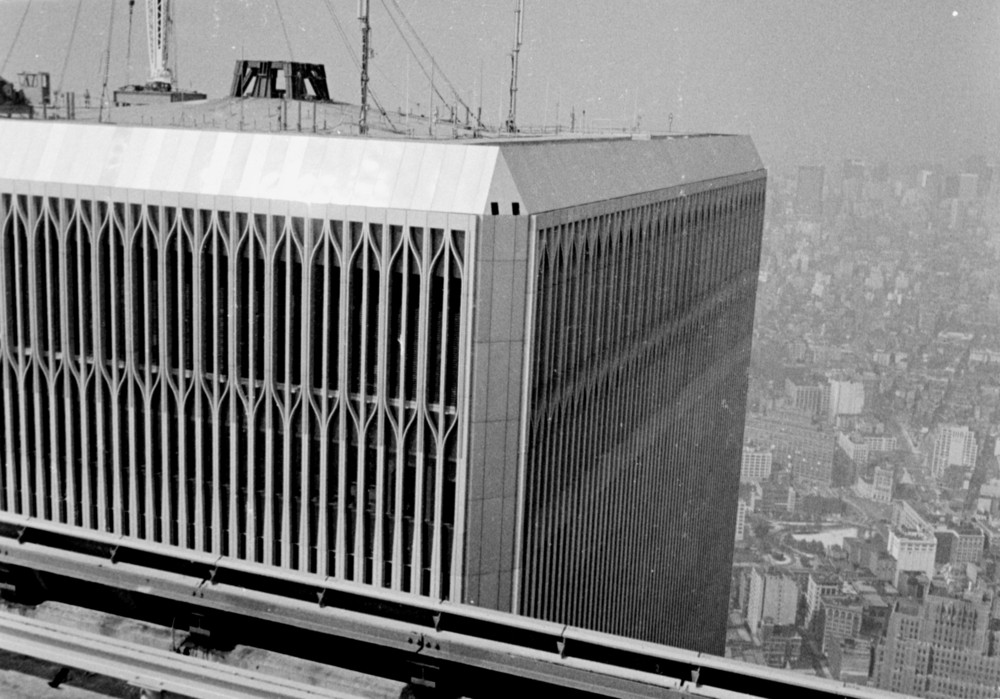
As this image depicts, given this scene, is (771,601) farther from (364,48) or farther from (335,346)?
(335,346)

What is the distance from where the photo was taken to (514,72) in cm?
4462

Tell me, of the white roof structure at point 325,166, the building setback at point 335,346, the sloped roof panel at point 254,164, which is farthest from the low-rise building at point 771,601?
the sloped roof panel at point 254,164

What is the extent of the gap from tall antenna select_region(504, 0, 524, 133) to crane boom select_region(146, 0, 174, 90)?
16.4m

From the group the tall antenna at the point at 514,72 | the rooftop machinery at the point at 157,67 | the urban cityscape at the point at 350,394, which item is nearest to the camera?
the urban cityscape at the point at 350,394

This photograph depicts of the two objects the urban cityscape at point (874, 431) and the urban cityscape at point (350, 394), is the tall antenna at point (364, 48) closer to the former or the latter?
the urban cityscape at point (350, 394)

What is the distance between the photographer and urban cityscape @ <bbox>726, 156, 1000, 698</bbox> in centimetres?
5903

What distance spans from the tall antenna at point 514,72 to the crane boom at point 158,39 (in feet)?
53.8

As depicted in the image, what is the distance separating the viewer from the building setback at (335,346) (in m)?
25.3

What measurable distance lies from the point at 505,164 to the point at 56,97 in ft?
88.1

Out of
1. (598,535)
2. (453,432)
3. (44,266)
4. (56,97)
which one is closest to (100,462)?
(44,266)

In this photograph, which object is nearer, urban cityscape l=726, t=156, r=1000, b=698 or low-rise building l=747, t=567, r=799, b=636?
urban cityscape l=726, t=156, r=1000, b=698

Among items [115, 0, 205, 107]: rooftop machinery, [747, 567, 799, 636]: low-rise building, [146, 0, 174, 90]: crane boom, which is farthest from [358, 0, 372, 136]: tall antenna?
[747, 567, 799, 636]: low-rise building

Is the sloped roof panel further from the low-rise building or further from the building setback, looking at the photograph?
the low-rise building

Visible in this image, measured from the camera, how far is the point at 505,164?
81.4ft
